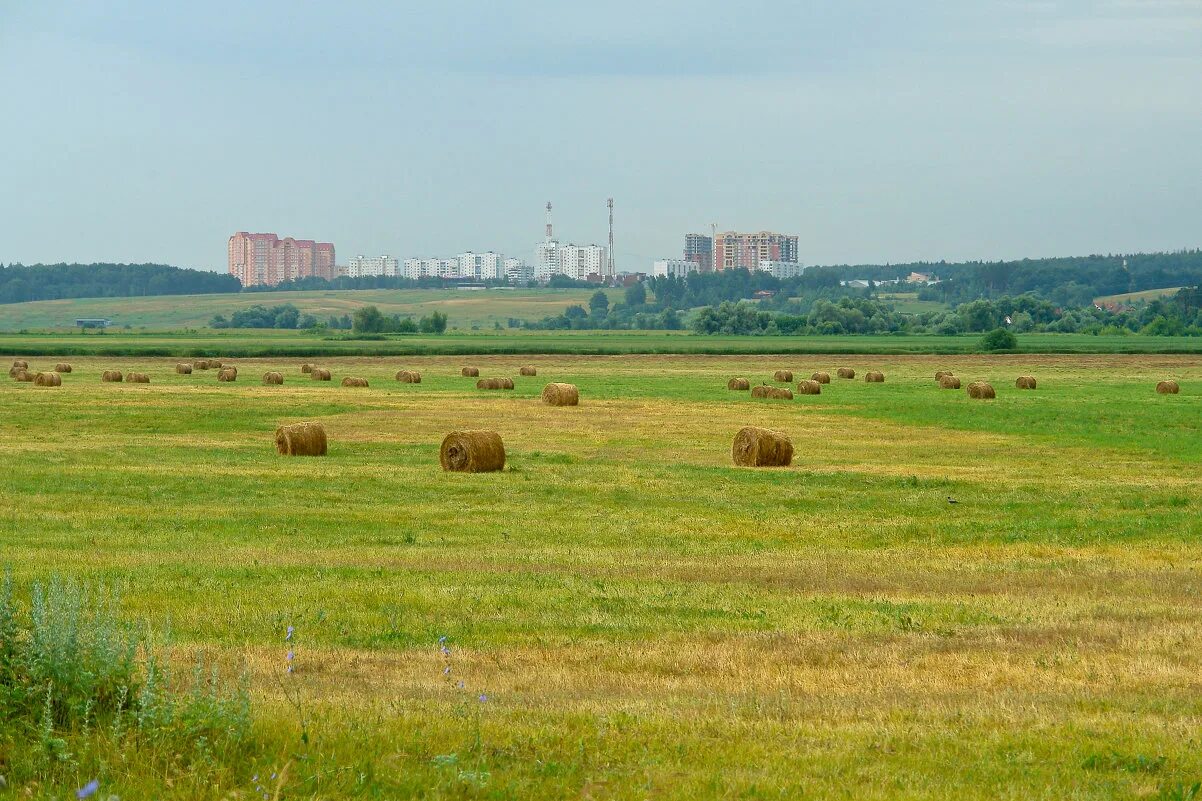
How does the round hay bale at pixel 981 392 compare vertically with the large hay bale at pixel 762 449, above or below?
below

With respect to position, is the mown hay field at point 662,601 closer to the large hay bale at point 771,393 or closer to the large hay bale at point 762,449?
the large hay bale at point 762,449

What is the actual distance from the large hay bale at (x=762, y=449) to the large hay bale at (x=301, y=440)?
1035cm

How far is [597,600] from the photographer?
17.4 meters

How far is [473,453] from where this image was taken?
33219mm

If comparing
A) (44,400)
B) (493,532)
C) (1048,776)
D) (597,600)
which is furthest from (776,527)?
(44,400)

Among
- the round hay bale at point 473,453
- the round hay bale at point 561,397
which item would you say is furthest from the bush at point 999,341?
the round hay bale at point 473,453

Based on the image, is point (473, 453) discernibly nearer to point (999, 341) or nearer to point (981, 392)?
point (981, 392)

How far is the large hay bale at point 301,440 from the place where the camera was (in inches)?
1467

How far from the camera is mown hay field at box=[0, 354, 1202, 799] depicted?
9797 millimetres

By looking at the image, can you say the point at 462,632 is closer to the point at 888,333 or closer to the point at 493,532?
the point at 493,532

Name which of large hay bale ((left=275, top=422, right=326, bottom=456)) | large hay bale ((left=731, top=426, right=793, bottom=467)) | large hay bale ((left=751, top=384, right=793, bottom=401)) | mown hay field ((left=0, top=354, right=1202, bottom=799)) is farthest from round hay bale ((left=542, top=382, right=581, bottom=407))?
large hay bale ((left=731, top=426, right=793, bottom=467))

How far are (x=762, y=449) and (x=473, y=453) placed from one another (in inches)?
272

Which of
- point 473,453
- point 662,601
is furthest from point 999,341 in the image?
point 662,601

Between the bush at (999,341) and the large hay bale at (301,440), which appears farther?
the bush at (999,341)
